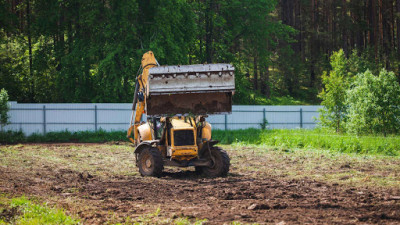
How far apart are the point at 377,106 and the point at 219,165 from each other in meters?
13.4

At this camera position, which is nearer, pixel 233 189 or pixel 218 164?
pixel 233 189

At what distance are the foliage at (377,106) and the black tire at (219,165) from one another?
13.1 metres

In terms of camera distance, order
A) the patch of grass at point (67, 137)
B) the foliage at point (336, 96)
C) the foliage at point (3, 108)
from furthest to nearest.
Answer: the patch of grass at point (67, 137)
the foliage at point (3, 108)
the foliage at point (336, 96)

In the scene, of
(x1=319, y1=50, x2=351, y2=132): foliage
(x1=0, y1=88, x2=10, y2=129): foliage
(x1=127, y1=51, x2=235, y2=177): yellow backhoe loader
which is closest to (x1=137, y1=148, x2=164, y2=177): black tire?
A: (x1=127, y1=51, x2=235, y2=177): yellow backhoe loader

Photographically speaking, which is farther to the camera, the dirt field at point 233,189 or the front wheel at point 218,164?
the front wheel at point 218,164

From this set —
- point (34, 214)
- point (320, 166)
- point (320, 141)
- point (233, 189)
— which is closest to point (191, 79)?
point (233, 189)

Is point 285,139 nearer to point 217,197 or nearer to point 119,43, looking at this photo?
point 217,197

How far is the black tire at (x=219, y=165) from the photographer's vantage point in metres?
15.1

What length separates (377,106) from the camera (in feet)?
84.0

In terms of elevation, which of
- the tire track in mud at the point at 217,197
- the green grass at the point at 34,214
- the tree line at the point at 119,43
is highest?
the tree line at the point at 119,43

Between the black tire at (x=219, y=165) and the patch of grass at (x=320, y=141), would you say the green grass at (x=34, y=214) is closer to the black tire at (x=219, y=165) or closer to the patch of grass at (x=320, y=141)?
the black tire at (x=219, y=165)

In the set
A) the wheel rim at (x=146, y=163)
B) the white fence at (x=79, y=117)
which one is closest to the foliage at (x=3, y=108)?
the white fence at (x=79, y=117)

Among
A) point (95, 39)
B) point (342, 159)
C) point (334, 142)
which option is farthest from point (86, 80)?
point (342, 159)

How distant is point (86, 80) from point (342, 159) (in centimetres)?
2529
